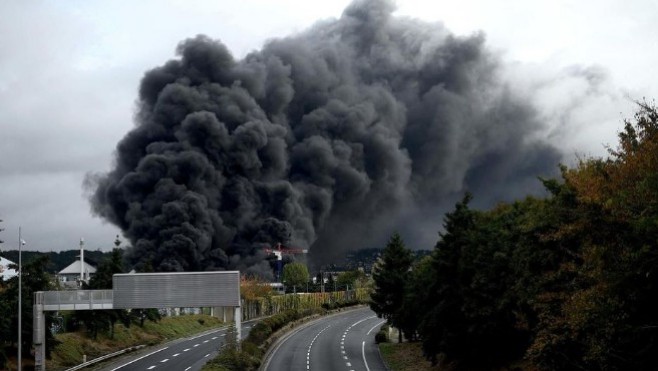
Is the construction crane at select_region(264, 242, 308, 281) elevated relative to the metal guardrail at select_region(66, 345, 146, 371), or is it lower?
elevated

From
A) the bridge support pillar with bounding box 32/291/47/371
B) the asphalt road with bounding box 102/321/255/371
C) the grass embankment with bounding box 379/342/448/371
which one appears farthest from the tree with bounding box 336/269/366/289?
the bridge support pillar with bounding box 32/291/47/371

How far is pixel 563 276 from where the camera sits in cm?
2619

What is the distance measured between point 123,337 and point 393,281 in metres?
26.2

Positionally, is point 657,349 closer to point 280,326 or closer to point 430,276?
point 430,276

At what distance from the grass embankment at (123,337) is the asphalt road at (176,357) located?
123 inches

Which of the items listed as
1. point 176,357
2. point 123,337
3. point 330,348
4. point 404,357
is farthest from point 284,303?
point 404,357

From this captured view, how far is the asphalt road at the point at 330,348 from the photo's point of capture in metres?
47.6

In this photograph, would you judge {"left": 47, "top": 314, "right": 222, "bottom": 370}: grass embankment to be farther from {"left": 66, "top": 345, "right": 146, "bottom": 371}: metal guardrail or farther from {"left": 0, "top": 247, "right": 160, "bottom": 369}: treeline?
{"left": 66, "top": 345, "right": 146, "bottom": 371}: metal guardrail

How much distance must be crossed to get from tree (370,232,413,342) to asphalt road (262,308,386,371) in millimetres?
3333

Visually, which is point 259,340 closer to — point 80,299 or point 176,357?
point 176,357

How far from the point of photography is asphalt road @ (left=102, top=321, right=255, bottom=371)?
48281mm

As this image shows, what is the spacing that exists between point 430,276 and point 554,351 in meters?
17.9

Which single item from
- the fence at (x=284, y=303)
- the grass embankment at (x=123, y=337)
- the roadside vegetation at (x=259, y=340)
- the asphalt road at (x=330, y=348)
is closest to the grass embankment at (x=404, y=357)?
the asphalt road at (x=330, y=348)

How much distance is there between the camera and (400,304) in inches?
2458
